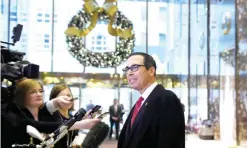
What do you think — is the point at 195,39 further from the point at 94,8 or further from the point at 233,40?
the point at 233,40

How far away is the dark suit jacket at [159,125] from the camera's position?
6.72 ft

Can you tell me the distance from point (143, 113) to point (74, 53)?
1013cm

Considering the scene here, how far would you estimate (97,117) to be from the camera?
194 centimetres

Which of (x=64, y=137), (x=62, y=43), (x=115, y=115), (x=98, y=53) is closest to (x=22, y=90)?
(x=64, y=137)

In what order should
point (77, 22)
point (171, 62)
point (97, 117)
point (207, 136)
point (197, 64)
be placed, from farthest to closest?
1. point (171, 62)
2. point (77, 22)
3. point (197, 64)
4. point (207, 136)
5. point (97, 117)

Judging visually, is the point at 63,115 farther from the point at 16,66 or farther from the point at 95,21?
the point at 95,21

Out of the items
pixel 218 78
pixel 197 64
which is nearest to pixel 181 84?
pixel 197 64

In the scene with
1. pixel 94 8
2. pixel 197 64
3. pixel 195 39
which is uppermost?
pixel 94 8

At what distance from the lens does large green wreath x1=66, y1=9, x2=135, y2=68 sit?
11.9 meters

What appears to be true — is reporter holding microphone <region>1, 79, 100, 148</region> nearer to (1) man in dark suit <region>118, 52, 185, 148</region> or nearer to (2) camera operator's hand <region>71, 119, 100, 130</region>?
(2) camera operator's hand <region>71, 119, 100, 130</region>

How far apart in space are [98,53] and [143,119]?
10472 mm

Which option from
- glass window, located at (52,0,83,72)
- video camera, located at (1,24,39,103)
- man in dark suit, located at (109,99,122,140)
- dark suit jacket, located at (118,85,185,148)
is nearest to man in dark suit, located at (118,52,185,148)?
dark suit jacket, located at (118,85,185,148)

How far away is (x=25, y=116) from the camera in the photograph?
223 centimetres

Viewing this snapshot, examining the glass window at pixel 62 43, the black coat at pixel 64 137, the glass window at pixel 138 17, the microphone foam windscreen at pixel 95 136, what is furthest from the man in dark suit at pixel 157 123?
the glass window at pixel 138 17
